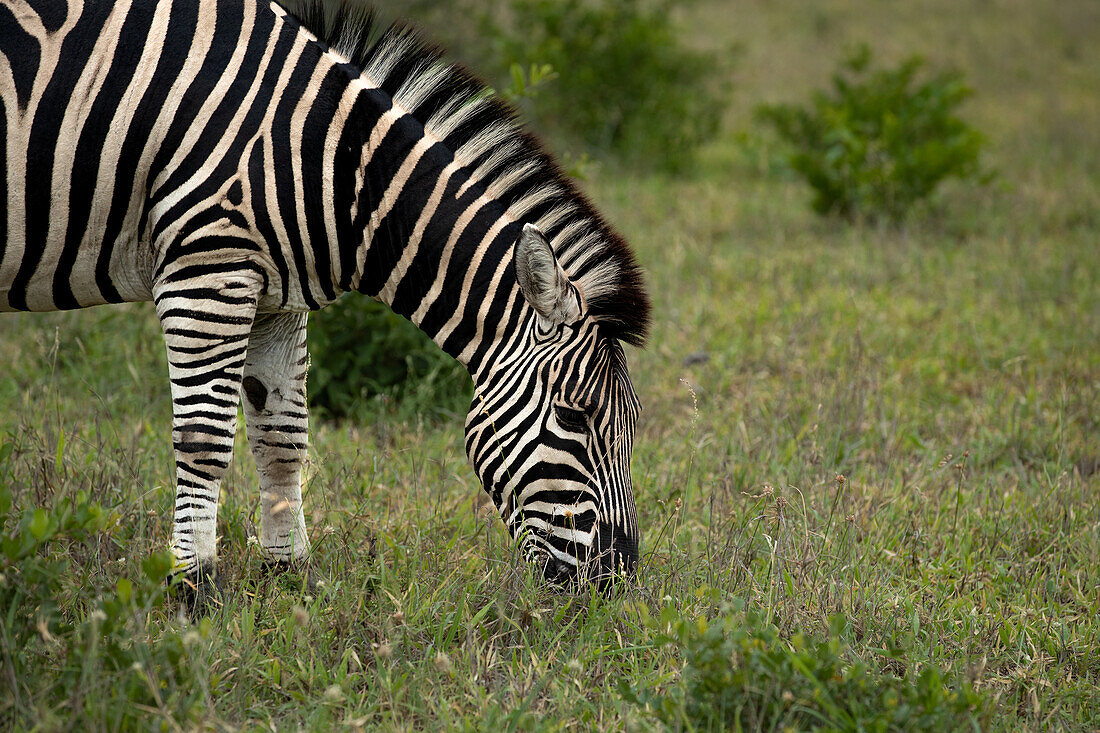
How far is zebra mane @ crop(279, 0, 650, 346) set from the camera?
3.36 metres

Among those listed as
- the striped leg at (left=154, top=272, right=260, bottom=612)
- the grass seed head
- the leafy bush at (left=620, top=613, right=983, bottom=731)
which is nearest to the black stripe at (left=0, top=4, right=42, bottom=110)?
the striped leg at (left=154, top=272, right=260, bottom=612)

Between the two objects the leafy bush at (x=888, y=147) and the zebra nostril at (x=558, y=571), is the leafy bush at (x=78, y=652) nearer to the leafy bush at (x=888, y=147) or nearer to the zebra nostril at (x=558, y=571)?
the zebra nostril at (x=558, y=571)

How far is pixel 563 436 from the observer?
313 centimetres

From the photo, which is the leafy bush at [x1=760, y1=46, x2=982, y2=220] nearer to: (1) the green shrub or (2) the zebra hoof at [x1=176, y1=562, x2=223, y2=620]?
(1) the green shrub

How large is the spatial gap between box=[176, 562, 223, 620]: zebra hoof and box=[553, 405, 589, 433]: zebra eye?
1330mm

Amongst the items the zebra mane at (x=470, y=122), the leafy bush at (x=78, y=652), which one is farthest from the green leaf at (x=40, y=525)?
the zebra mane at (x=470, y=122)

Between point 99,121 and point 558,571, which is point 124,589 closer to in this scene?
point 558,571

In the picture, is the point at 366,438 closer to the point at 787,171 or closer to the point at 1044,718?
the point at 1044,718

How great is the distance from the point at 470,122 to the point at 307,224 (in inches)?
28.1

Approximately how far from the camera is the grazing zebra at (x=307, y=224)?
3088 millimetres

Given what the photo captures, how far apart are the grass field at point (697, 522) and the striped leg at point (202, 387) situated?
0.25m

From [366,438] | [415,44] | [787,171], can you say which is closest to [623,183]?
[787,171]

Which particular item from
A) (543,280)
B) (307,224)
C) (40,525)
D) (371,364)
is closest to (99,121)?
(307,224)

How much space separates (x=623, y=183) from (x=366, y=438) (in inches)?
235
